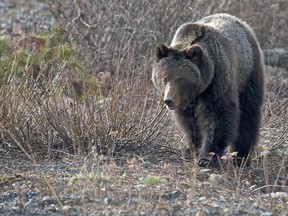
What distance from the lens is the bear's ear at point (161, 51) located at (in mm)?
8059

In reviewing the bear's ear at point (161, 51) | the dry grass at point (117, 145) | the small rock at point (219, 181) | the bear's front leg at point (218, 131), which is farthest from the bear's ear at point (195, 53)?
the small rock at point (219, 181)

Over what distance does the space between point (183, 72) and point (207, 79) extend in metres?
0.23

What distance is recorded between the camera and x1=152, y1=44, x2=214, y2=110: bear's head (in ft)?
26.3

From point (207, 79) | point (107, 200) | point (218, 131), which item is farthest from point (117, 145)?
point (107, 200)

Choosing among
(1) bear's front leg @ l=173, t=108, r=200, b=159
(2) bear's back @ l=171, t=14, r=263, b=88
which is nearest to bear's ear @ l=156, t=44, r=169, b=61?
(2) bear's back @ l=171, t=14, r=263, b=88

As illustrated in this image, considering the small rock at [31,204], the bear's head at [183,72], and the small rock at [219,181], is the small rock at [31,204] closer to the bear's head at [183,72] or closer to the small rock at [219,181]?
the small rock at [219,181]

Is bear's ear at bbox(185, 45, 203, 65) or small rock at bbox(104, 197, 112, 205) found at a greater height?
bear's ear at bbox(185, 45, 203, 65)

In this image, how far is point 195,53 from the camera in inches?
314

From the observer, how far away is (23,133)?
8406 millimetres

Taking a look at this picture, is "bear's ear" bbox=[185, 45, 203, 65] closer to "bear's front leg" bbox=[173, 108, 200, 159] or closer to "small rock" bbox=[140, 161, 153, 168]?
"bear's front leg" bbox=[173, 108, 200, 159]

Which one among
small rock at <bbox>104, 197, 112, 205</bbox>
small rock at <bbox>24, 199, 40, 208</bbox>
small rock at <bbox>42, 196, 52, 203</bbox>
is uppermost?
small rock at <bbox>104, 197, 112, 205</bbox>

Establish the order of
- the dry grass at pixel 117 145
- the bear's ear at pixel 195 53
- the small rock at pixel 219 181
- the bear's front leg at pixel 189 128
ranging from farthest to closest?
the bear's front leg at pixel 189 128 < the bear's ear at pixel 195 53 < the small rock at pixel 219 181 < the dry grass at pixel 117 145

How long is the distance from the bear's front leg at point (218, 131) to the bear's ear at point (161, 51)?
0.70 metres

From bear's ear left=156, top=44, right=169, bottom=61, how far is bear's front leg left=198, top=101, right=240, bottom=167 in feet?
2.29
